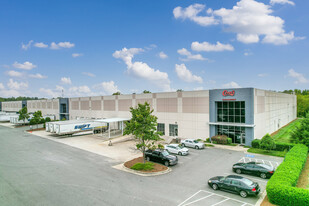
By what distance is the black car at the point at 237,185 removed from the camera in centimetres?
1491

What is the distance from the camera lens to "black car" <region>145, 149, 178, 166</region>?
2272 centimetres

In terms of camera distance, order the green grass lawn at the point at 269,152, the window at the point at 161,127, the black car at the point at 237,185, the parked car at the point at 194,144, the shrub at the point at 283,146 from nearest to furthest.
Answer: the black car at the point at 237,185 → the green grass lawn at the point at 269,152 → the shrub at the point at 283,146 → the parked car at the point at 194,144 → the window at the point at 161,127

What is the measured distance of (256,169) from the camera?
19.2 m

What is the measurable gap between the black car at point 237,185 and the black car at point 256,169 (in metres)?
4.06

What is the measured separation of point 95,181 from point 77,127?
29616mm

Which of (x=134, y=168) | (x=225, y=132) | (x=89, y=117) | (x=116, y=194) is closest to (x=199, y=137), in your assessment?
(x=225, y=132)

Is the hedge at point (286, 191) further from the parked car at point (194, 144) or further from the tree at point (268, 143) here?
the parked car at point (194, 144)

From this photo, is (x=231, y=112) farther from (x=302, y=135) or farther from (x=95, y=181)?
(x=95, y=181)

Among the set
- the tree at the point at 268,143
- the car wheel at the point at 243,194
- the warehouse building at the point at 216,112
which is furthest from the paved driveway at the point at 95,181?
the warehouse building at the point at 216,112

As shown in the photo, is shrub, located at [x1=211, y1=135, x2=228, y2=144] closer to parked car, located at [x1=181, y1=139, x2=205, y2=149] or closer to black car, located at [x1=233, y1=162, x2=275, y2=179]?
parked car, located at [x1=181, y1=139, x2=205, y2=149]

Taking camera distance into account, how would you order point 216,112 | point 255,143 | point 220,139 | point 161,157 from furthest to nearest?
point 216,112 < point 220,139 < point 255,143 < point 161,157

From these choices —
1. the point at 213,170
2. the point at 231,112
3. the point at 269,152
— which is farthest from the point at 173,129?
the point at 213,170

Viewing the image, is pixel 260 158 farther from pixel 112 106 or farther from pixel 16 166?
pixel 112 106

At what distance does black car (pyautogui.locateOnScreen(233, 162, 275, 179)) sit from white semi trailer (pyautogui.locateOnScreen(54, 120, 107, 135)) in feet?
115
